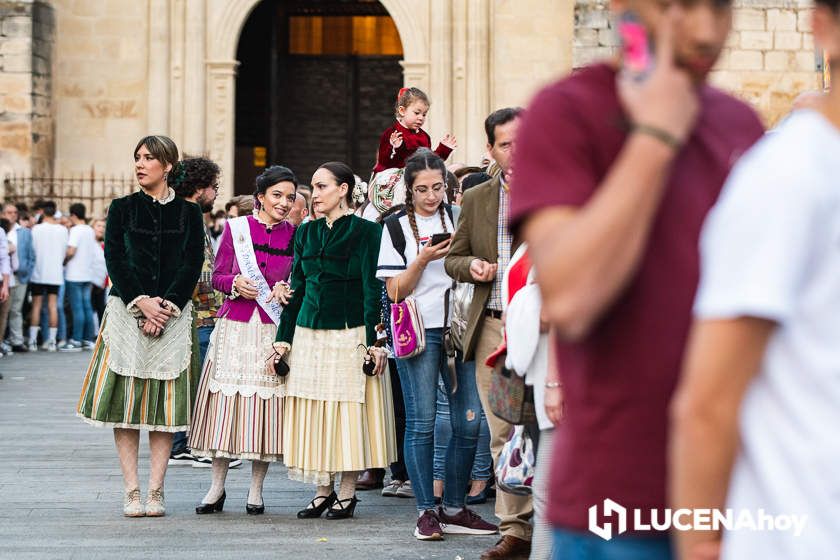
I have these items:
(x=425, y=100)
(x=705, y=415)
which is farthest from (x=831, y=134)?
(x=425, y=100)

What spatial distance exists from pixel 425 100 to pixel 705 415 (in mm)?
7682

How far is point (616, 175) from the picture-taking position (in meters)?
2.04

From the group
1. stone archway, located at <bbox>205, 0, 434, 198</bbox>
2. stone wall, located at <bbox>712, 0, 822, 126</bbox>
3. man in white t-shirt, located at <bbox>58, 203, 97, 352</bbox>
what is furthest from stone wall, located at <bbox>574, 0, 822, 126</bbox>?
man in white t-shirt, located at <bbox>58, 203, 97, 352</bbox>

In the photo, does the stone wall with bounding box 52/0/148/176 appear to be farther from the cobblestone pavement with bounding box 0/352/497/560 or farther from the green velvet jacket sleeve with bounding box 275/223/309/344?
the green velvet jacket sleeve with bounding box 275/223/309/344

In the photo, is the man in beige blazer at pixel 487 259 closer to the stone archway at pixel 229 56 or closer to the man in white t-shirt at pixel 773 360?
the man in white t-shirt at pixel 773 360

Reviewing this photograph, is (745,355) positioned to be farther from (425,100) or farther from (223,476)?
(425,100)

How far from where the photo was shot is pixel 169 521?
751 centimetres

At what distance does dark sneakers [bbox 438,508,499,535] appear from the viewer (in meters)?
7.26

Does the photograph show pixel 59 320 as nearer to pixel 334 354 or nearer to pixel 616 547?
pixel 334 354

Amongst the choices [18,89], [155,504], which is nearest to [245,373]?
[155,504]

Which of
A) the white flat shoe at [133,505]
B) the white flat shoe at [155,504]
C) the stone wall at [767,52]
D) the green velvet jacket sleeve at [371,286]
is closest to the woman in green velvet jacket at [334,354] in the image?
the green velvet jacket sleeve at [371,286]

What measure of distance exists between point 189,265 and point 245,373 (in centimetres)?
68

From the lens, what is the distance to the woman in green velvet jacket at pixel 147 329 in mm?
7566

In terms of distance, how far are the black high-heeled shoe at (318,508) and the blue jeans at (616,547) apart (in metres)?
5.51
